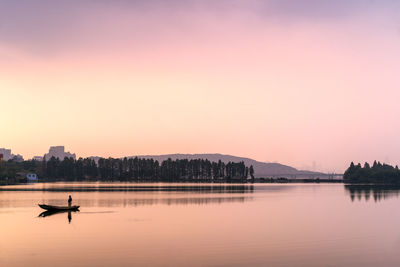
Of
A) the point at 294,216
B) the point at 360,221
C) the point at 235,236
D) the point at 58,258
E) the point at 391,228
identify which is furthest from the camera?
the point at 294,216

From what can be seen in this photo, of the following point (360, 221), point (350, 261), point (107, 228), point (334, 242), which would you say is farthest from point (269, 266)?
point (360, 221)

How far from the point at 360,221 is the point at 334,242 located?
1970 cm

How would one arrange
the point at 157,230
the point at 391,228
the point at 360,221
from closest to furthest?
1. the point at 157,230
2. the point at 391,228
3. the point at 360,221

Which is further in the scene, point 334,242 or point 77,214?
point 77,214

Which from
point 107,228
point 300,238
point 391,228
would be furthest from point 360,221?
point 107,228

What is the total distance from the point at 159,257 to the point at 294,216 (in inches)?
1358

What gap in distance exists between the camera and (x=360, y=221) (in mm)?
61156

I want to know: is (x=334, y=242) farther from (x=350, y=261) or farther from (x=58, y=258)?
(x=58, y=258)

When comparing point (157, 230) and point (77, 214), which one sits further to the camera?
point (77, 214)

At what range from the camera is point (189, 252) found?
38.1 m

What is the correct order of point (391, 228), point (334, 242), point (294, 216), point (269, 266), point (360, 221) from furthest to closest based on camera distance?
point (294, 216), point (360, 221), point (391, 228), point (334, 242), point (269, 266)

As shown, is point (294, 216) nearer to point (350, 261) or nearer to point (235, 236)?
point (235, 236)

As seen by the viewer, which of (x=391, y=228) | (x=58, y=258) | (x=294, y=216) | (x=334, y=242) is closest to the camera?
(x=58, y=258)

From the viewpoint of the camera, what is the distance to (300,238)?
4553cm
